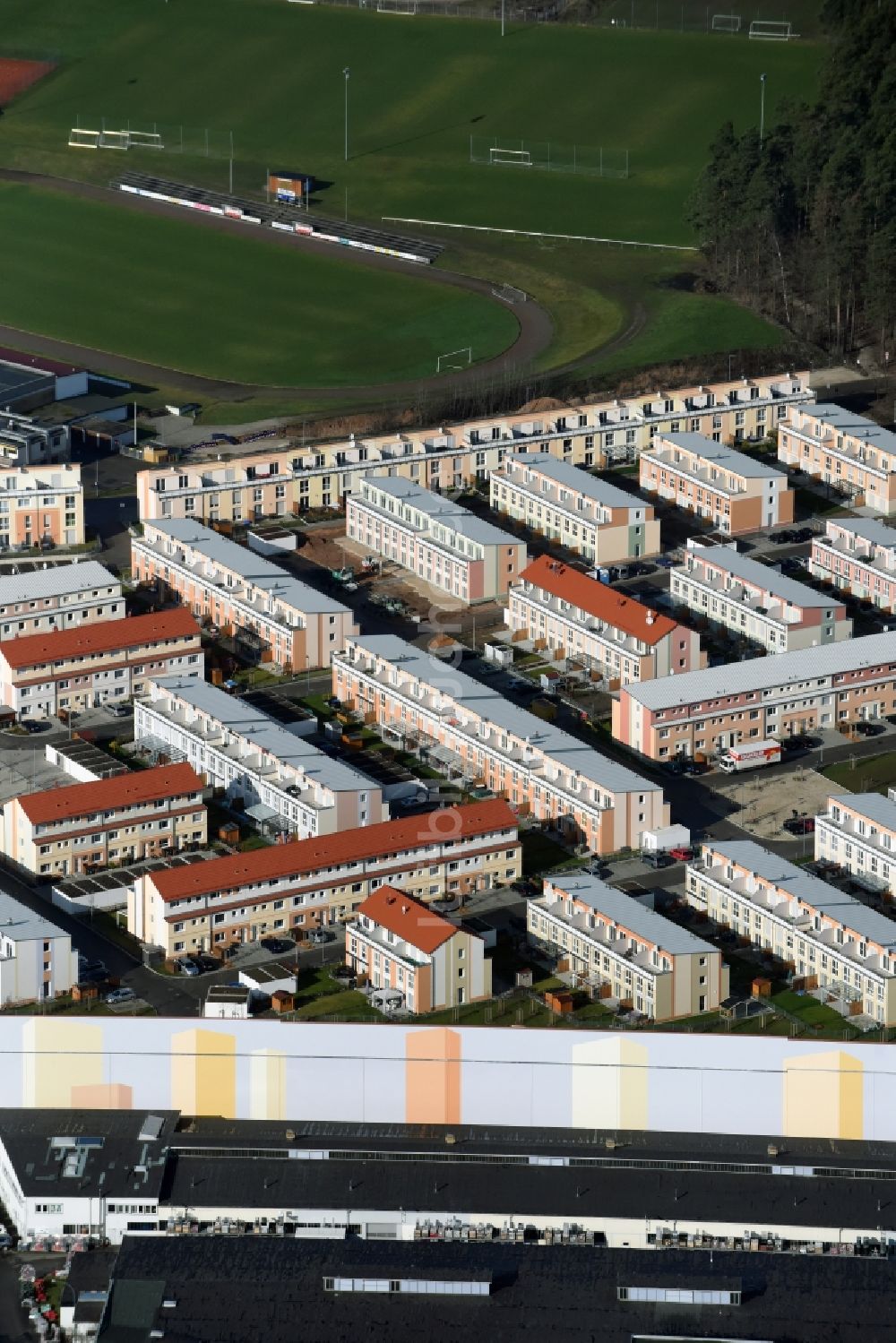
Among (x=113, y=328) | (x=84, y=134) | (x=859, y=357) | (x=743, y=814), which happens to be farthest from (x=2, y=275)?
(x=743, y=814)

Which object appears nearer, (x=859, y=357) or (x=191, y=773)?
(x=191, y=773)

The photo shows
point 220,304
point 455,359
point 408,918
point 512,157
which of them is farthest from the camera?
point 512,157

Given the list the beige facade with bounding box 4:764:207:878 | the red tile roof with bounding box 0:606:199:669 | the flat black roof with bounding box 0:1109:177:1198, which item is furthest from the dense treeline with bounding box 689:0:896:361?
the flat black roof with bounding box 0:1109:177:1198

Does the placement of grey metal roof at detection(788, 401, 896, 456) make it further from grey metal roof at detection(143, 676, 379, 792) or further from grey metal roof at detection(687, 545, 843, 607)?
grey metal roof at detection(143, 676, 379, 792)

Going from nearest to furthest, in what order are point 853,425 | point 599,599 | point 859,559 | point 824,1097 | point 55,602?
point 824,1097 → point 599,599 → point 55,602 → point 859,559 → point 853,425

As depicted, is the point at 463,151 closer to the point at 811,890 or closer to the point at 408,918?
the point at 811,890

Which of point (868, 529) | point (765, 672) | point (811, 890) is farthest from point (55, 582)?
point (811, 890)

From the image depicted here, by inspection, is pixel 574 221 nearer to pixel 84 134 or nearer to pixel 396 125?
pixel 396 125
